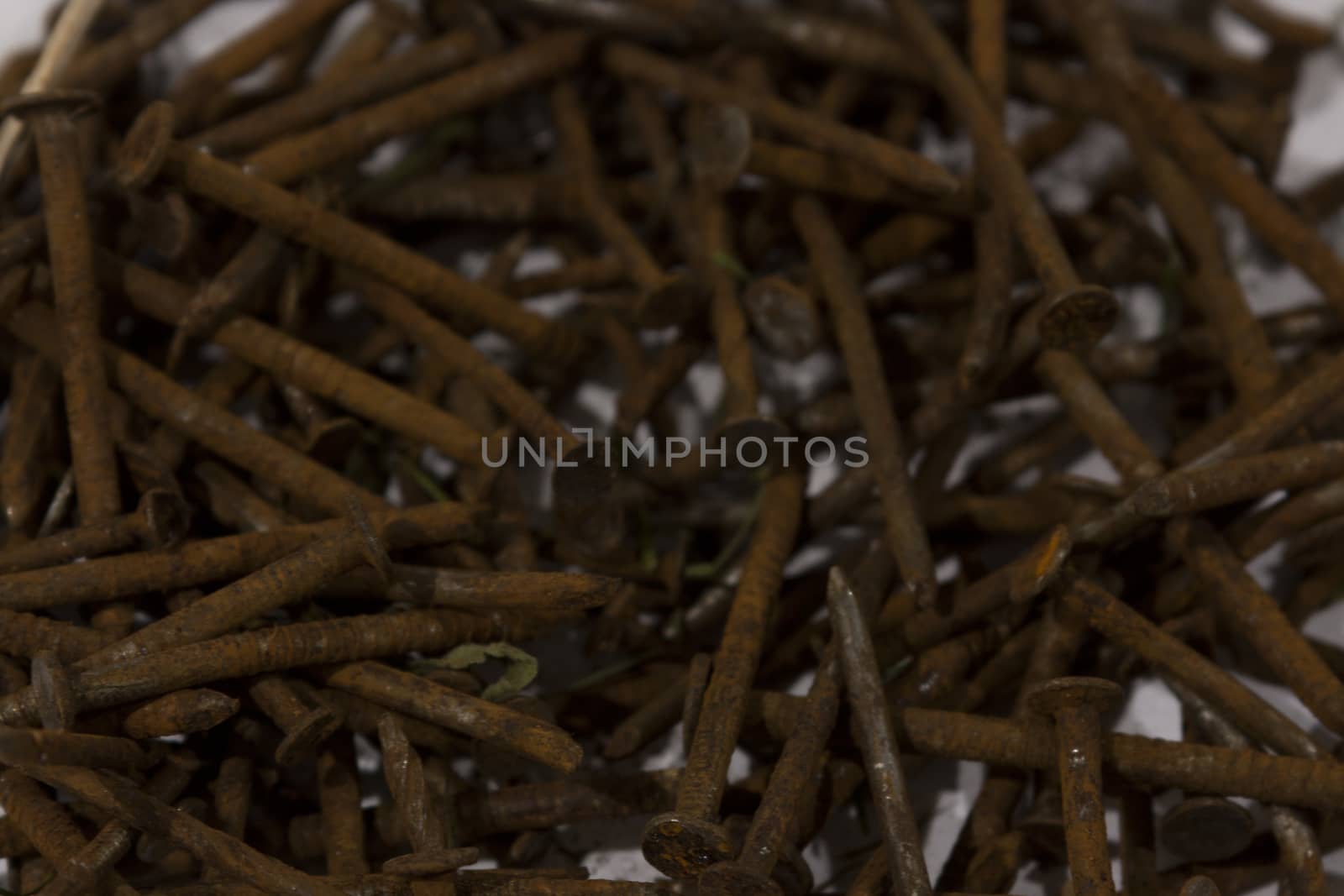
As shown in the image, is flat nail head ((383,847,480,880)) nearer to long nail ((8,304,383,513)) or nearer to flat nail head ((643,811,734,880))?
flat nail head ((643,811,734,880))

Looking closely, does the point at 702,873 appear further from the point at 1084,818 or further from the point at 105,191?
the point at 105,191

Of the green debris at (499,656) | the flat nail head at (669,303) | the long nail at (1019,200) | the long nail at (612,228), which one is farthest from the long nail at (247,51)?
the green debris at (499,656)

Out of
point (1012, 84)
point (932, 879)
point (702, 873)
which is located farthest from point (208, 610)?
point (1012, 84)

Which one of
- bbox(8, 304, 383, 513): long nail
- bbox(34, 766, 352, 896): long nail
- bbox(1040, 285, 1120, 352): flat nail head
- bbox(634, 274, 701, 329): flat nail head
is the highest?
bbox(1040, 285, 1120, 352): flat nail head

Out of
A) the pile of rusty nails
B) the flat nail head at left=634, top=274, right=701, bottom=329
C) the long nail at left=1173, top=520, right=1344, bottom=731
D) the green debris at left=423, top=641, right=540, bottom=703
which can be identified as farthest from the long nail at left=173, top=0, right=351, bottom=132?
the long nail at left=1173, top=520, right=1344, bottom=731

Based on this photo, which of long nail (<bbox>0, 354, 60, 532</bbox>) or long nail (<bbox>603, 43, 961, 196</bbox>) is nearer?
long nail (<bbox>0, 354, 60, 532</bbox>)

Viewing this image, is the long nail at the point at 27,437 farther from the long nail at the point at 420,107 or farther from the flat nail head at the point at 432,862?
the flat nail head at the point at 432,862

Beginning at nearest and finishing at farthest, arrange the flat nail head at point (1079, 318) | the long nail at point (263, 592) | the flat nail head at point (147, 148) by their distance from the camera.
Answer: the long nail at point (263, 592)
the flat nail head at point (1079, 318)
the flat nail head at point (147, 148)

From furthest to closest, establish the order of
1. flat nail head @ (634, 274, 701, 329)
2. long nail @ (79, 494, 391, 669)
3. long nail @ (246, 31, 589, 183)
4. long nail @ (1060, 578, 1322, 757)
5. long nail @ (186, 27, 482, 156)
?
long nail @ (186, 27, 482, 156), long nail @ (246, 31, 589, 183), flat nail head @ (634, 274, 701, 329), long nail @ (1060, 578, 1322, 757), long nail @ (79, 494, 391, 669)
